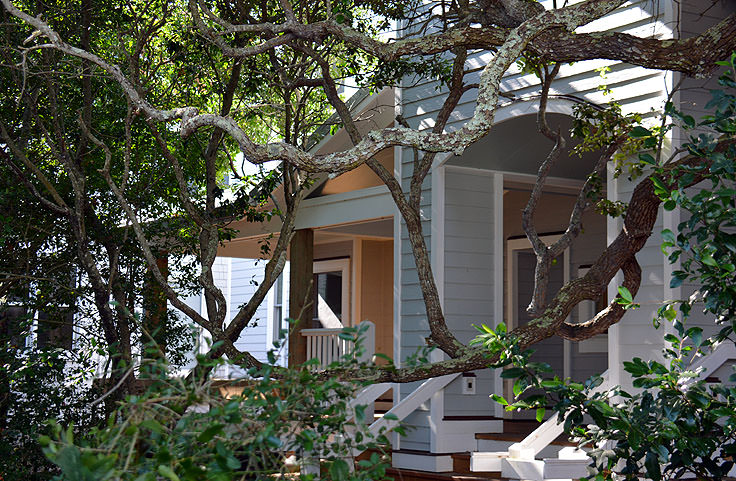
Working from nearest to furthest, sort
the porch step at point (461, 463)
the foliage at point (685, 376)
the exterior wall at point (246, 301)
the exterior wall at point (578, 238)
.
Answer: the foliage at point (685, 376), the porch step at point (461, 463), the exterior wall at point (578, 238), the exterior wall at point (246, 301)

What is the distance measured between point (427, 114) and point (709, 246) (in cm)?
592

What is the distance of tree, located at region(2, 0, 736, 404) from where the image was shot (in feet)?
17.3

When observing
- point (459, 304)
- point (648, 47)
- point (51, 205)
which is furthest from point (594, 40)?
point (51, 205)

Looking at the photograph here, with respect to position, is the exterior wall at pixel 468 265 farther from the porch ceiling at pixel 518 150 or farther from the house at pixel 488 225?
the porch ceiling at pixel 518 150

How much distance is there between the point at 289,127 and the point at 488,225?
8.12 ft

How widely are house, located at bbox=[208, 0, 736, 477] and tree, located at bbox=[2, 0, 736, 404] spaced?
0.55 metres

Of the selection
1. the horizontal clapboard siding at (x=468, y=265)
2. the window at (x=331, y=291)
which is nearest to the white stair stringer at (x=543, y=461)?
the horizontal clapboard siding at (x=468, y=265)

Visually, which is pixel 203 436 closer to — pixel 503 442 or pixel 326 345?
pixel 503 442

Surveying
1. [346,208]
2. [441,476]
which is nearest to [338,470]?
[441,476]

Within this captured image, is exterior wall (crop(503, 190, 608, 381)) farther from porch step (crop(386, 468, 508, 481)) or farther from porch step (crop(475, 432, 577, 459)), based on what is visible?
porch step (crop(386, 468, 508, 481))

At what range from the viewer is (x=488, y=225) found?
9.62 m

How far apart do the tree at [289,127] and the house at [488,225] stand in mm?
550

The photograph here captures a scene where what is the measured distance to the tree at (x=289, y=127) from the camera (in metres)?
5.29

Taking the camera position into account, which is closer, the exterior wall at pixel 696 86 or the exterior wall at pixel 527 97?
the exterior wall at pixel 696 86
